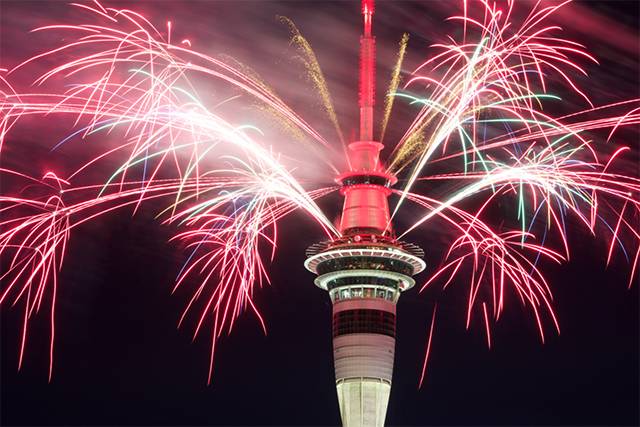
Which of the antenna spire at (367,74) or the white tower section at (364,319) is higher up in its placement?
the antenna spire at (367,74)

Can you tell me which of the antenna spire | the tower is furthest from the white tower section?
the antenna spire

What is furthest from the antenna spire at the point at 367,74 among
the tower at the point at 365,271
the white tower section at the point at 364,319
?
the white tower section at the point at 364,319

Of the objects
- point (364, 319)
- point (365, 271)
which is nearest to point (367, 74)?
point (365, 271)

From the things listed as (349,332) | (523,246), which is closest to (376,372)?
(349,332)

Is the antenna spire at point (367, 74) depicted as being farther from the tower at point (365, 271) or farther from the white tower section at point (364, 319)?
the white tower section at point (364, 319)

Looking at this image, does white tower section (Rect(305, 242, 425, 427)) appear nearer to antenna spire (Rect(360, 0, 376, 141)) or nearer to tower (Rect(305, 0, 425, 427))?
tower (Rect(305, 0, 425, 427))

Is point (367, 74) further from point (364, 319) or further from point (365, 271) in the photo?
point (364, 319)

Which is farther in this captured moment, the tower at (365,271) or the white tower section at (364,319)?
the white tower section at (364,319)
